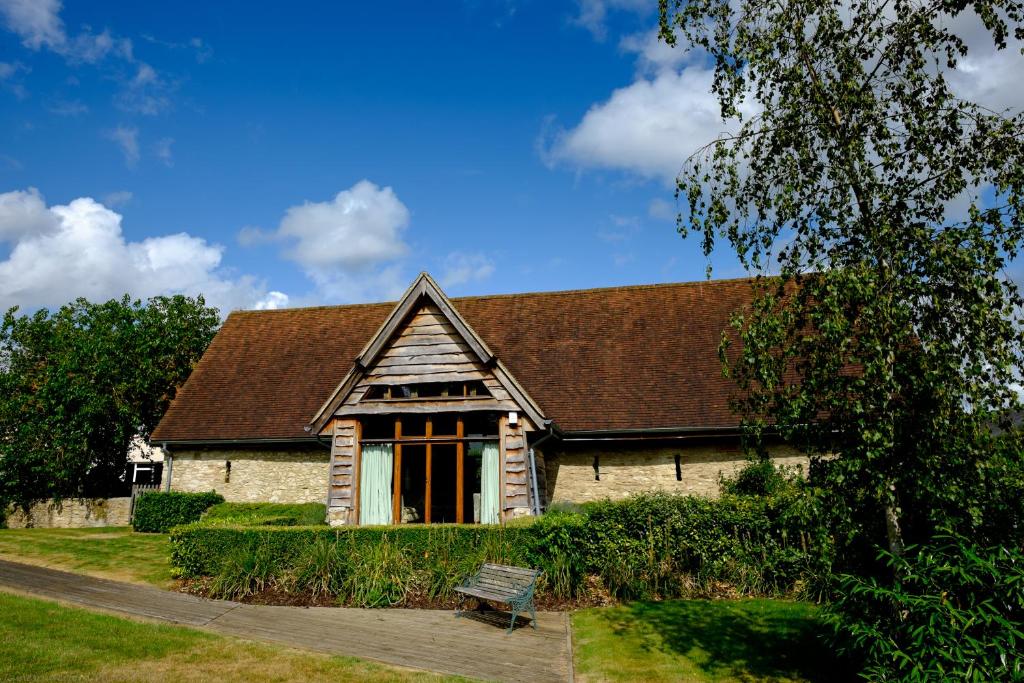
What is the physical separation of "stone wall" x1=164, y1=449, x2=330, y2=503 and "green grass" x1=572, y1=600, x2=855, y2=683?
447 inches

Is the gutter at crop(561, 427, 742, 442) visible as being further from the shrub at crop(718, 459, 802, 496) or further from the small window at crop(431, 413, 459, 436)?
the small window at crop(431, 413, 459, 436)

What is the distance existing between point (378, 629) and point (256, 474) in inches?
459

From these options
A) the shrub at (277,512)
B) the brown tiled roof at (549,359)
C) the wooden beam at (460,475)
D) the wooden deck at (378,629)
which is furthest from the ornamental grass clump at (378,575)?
the brown tiled roof at (549,359)

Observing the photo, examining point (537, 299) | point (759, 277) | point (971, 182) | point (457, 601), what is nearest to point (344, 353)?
point (537, 299)

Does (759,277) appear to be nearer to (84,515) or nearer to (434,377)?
(434,377)

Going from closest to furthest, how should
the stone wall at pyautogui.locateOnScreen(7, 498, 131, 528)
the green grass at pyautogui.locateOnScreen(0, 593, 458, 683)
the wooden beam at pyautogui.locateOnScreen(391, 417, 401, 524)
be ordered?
the green grass at pyautogui.locateOnScreen(0, 593, 458, 683)
the wooden beam at pyautogui.locateOnScreen(391, 417, 401, 524)
the stone wall at pyautogui.locateOnScreen(7, 498, 131, 528)

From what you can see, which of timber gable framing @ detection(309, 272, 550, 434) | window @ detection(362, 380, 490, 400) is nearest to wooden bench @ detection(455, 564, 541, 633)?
timber gable framing @ detection(309, 272, 550, 434)

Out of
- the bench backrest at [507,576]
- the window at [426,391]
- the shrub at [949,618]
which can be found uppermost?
the window at [426,391]

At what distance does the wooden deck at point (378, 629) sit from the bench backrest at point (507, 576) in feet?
2.08

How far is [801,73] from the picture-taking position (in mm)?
8273

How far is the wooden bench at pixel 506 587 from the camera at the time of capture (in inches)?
417

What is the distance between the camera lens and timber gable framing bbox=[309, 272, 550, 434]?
52.2ft

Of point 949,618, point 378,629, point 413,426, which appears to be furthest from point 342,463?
point 949,618

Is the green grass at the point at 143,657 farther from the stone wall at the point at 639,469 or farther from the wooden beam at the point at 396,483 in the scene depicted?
the stone wall at the point at 639,469
